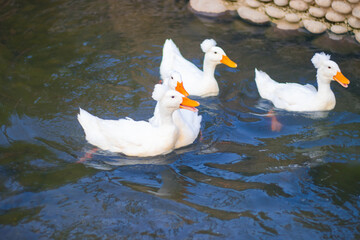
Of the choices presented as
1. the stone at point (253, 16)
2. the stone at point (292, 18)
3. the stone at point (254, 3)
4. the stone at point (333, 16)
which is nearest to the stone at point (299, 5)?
the stone at point (292, 18)

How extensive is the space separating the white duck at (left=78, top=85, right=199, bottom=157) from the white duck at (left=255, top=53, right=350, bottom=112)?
162 centimetres

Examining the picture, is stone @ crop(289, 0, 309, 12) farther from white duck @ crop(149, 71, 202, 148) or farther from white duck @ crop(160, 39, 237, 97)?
white duck @ crop(149, 71, 202, 148)

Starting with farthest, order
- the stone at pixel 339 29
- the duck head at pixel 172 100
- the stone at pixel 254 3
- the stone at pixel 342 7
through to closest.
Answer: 1. the stone at pixel 254 3
2. the stone at pixel 339 29
3. the stone at pixel 342 7
4. the duck head at pixel 172 100

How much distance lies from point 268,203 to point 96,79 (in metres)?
3.22

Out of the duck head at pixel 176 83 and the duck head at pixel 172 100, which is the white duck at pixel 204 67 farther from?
the duck head at pixel 172 100

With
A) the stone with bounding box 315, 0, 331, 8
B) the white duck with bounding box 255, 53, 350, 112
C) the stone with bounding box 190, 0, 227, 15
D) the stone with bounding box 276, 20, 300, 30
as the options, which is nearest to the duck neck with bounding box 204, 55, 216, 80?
the white duck with bounding box 255, 53, 350, 112

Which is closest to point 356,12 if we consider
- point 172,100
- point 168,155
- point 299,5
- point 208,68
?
point 299,5

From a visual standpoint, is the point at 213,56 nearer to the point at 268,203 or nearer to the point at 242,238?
the point at 268,203

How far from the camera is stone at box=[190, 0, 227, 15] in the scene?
25.6 feet

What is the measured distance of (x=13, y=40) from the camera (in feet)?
22.1

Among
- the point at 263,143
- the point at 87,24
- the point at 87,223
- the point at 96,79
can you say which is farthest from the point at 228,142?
the point at 87,24

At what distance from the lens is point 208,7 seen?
781 cm

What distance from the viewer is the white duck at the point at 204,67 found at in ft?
17.7

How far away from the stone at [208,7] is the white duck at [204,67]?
7.27 ft
